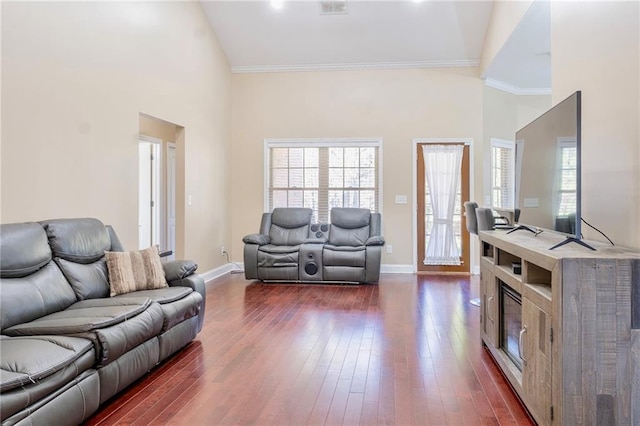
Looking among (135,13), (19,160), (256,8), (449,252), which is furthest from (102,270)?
(449,252)

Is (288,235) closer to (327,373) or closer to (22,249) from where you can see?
(327,373)

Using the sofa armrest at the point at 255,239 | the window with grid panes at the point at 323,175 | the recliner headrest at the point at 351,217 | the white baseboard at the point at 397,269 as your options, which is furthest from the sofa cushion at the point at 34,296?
the white baseboard at the point at 397,269

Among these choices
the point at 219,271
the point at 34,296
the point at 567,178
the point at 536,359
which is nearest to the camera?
the point at 536,359

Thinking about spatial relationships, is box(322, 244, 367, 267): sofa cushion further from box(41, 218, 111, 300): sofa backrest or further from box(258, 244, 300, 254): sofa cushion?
box(41, 218, 111, 300): sofa backrest

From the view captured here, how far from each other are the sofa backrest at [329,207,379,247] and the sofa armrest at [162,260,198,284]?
115 inches

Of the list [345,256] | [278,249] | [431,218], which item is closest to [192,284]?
[278,249]

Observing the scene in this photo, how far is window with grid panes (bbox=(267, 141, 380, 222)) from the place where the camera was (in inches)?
265

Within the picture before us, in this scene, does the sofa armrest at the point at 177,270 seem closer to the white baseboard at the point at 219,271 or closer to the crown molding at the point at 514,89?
the white baseboard at the point at 219,271

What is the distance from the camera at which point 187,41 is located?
5.36m

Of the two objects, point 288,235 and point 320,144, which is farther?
point 320,144

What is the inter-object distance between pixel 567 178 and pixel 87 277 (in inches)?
118

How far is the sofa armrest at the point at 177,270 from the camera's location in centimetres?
328

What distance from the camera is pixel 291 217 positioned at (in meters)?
6.29

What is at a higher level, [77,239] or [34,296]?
[77,239]
